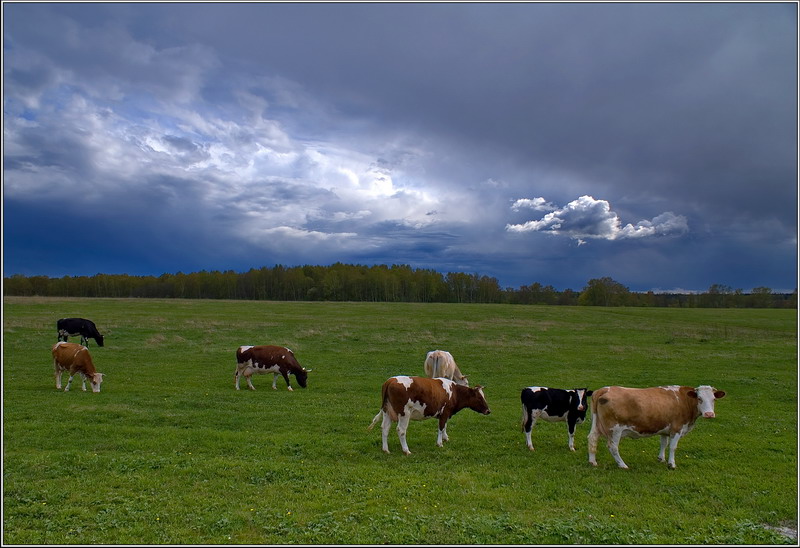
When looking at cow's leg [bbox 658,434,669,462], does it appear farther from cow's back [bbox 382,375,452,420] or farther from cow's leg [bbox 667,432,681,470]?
cow's back [bbox 382,375,452,420]

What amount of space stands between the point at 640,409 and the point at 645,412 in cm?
13

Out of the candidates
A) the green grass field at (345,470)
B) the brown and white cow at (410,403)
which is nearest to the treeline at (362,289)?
the green grass field at (345,470)

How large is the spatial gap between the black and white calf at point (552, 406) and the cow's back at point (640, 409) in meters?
1.49

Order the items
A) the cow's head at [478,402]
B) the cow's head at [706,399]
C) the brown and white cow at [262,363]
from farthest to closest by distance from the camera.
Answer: the brown and white cow at [262,363] → the cow's head at [478,402] → the cow's head at [706,399]

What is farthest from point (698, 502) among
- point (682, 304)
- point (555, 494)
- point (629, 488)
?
point (682, 304)

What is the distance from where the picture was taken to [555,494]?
9742 mm

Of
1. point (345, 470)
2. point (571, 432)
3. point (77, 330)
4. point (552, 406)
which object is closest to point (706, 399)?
point (571, 432)

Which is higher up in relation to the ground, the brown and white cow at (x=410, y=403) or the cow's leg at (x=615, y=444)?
the brown and white cow at (x=410, y=403)

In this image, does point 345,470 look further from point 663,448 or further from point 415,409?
point 663,448

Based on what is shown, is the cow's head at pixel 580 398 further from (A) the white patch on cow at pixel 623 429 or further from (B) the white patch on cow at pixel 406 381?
(B) the white patch on cow at pixel 406 381

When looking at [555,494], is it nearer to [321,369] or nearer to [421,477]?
[421,477]

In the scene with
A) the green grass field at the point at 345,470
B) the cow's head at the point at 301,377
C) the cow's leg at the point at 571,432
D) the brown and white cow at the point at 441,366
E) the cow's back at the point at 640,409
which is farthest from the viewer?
the cow's head at the point at 301,377

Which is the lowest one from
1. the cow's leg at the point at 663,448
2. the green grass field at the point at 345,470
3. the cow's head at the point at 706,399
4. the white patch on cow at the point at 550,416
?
the green grass field at the point at 345,470

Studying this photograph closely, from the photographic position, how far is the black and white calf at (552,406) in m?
12.8
